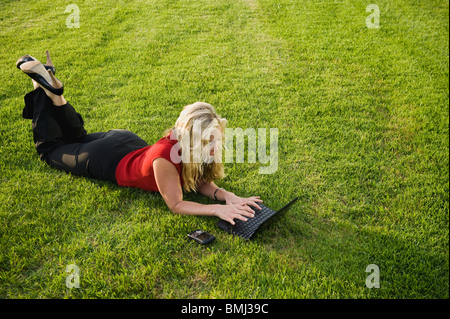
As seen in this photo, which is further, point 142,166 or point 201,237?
point 142,166

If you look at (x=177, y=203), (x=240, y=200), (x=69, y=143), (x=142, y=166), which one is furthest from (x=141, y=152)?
(x=240, y=200)

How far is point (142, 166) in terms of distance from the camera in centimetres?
335

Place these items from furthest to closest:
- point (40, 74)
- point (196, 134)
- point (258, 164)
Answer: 1. point (258, 164)
2. point (40, 74)
3. point (196, 134)

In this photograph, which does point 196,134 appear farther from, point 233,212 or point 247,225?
point 247,225

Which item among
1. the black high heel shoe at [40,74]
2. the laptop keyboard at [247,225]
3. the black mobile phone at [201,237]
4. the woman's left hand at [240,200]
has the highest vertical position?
the black high heel shoe at [40,74]

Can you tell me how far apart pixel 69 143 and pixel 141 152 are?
988 mm

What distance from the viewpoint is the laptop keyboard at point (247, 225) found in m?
3.04

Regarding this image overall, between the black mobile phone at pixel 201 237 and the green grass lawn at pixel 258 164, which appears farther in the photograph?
the black mobile phone at pixel 201 237

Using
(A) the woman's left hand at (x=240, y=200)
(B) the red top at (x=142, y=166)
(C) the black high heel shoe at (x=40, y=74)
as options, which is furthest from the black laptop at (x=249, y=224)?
(C) the black high heel shoe at (x=40, y=74)

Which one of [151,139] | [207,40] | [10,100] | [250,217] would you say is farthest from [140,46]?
[250,217]

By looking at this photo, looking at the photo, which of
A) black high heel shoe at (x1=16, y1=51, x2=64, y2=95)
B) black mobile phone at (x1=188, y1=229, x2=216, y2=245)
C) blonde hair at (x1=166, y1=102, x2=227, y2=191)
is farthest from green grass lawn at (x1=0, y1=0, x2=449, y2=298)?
black high heel shoe at (x1=16, y1=51, x2=64, y2=95)

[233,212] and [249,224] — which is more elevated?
[233,212]

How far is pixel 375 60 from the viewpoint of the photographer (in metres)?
6.20

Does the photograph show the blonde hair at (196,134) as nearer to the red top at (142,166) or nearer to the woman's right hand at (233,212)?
the red top at (142,166)
